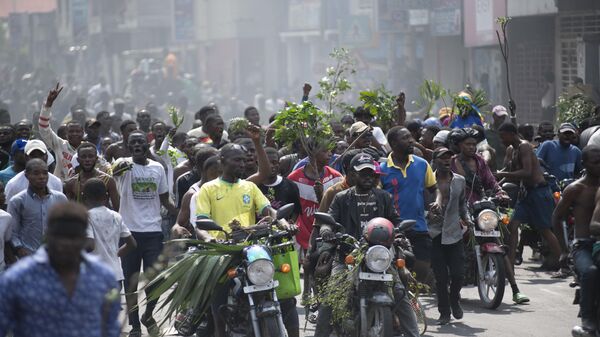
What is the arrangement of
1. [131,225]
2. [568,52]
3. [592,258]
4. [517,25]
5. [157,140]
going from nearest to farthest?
[592,258] → [131,225] → [157,140] → [568,52] → [517,25]

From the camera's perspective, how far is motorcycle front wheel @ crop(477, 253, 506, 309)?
A: 11188 mm

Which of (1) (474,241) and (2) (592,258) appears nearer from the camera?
(2) (592,258)

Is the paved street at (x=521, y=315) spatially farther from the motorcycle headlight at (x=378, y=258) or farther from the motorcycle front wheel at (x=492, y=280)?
the motorcycle headlight at (x=378, y=258)

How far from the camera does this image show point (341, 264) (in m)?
8.88

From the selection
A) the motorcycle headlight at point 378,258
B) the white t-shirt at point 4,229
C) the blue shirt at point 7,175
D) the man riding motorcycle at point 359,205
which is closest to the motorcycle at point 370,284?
the motorcycle headlight at point 378,258

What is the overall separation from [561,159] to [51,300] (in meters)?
10.0

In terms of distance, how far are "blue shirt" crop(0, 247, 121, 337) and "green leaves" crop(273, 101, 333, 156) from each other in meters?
5.91

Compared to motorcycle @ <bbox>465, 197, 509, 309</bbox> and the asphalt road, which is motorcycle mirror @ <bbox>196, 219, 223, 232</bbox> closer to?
the asphalt road

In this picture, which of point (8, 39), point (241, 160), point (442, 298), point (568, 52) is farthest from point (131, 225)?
point (8, 39)

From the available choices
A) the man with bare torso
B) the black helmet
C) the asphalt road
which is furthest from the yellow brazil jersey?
the man with bare torso

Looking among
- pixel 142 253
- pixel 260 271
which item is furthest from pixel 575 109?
pixel 260 271

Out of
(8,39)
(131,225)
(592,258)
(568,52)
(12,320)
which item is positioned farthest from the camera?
(8,39)

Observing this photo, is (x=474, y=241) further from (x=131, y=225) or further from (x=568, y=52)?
(x=568, y=52)

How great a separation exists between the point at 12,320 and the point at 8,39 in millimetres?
70352
